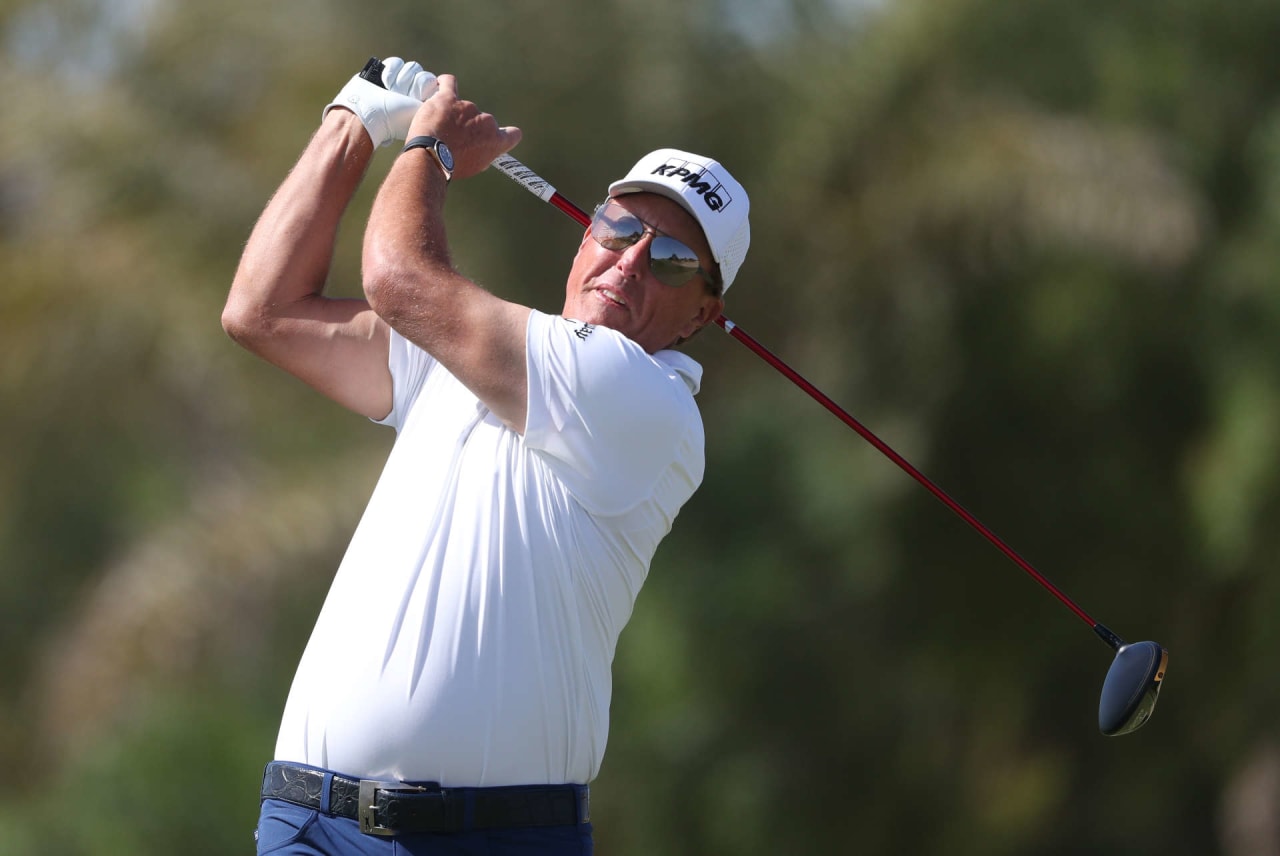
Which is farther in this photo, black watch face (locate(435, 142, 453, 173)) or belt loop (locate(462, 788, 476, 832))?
black watch face (locate(435, 142, 453, 173))

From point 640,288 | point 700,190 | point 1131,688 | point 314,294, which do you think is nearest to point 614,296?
point 640,288

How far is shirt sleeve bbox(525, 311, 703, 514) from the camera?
3033 millimetres

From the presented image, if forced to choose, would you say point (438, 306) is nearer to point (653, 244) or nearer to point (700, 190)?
point (653, 244)

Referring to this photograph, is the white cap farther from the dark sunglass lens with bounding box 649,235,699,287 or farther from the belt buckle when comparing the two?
the belt buckle

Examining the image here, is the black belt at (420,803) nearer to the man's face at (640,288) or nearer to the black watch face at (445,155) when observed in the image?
the man's face at (640,288)

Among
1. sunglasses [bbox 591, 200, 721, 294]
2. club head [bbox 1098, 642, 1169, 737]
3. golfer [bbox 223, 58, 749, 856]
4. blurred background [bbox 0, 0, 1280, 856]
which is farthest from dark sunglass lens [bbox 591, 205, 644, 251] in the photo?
blurred background [bbox 0, 0, 1280, 856]

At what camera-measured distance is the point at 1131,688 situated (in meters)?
3.86

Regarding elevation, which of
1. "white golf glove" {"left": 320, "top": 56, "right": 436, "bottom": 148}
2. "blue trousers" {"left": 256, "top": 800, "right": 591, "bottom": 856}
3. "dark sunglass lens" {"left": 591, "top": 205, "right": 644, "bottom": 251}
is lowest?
"blue trousers" {"left": 256, "top": 800, "right": 591, "bottom": 856}

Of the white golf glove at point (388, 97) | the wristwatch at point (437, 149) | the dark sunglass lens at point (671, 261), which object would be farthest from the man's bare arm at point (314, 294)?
the dark sunglass lens at point (671, 261)

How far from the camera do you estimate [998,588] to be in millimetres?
10211

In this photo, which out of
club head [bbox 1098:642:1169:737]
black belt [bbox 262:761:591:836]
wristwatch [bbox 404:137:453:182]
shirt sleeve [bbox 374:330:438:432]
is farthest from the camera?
club head [bbox 1098:642:1169:737]

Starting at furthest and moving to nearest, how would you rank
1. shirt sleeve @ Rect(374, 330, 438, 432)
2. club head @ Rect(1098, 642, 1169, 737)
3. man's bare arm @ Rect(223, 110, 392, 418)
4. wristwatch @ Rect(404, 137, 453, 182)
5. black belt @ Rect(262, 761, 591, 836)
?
club head @ Rect(1098, 642, 1169, 737) → man's bare arm @ Rect(223, 110, 392, 418) → shirt sleeve @ Rect(374, 330, 438, 432) → wristwatch @ Rect(404, 137, 453, 182) → black belt @ Rect(262, 761, 591, 836)

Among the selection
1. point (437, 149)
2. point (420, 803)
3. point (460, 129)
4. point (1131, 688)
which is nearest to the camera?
point (420, 803)

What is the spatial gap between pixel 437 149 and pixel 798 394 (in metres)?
5.83
